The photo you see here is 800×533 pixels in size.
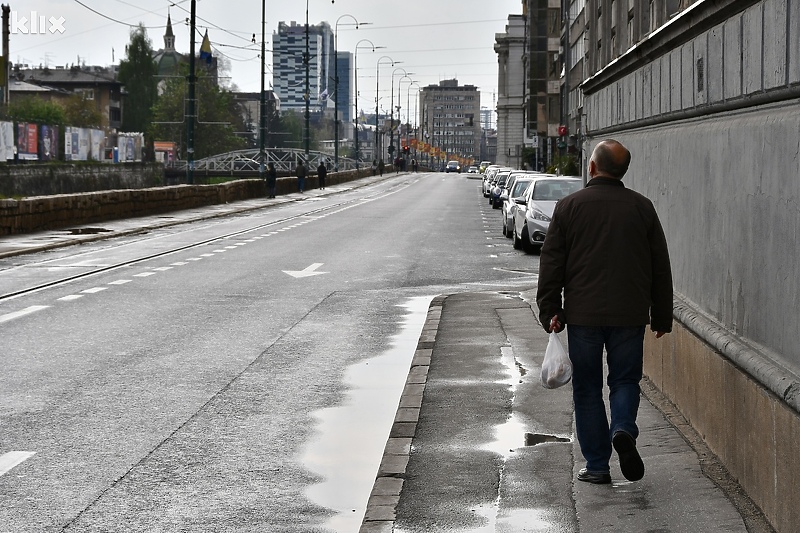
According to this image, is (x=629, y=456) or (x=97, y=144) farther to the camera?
(x=97, y=144)

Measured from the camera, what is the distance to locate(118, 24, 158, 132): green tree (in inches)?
6737

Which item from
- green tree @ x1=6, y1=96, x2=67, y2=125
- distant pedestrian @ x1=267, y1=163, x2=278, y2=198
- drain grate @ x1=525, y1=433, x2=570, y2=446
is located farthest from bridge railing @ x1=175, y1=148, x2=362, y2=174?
drain grate @ x1=525, y1=433, x2=570, y2=446

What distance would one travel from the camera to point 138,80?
174m

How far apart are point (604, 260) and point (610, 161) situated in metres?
0.52

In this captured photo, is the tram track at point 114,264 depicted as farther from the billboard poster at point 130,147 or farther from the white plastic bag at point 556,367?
the billboard poster at point 130,147

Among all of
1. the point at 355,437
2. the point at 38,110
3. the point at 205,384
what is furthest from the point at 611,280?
the point at 38,110

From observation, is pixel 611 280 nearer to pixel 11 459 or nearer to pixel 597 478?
pixel 597 478

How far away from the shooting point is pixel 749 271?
24.6ft

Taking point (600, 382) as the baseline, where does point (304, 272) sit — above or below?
below

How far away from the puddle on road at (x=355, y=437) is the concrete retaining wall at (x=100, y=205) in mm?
19495

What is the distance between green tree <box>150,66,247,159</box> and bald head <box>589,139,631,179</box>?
165586 millimetres

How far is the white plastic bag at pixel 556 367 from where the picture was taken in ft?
23.6

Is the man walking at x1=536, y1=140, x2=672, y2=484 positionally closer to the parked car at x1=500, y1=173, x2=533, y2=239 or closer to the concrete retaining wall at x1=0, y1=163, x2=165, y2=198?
the parked car at x1=500, y1=173, x2=533, y2=239

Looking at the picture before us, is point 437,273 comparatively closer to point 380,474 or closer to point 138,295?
point 138,295
